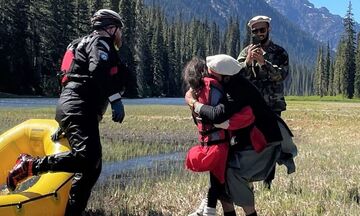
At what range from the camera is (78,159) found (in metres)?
5.25

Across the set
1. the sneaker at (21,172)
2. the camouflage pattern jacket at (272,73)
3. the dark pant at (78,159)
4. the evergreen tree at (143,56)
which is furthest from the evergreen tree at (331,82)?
the sneaker at (21,172)

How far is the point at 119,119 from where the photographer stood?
5273 mm

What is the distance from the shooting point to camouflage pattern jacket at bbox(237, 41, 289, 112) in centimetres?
664

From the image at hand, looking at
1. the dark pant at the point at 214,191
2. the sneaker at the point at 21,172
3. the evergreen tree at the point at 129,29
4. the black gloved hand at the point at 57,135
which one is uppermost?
the evergreen tree at the point at 129,29

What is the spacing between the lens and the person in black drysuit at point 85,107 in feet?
17.2

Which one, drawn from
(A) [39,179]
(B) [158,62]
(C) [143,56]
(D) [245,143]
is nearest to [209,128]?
(D) [245,143]

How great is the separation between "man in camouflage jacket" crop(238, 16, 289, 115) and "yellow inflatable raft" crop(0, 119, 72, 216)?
2458 millimetres

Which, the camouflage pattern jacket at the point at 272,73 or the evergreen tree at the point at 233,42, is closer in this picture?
the camouflage pattern jacket at the point at 272,73

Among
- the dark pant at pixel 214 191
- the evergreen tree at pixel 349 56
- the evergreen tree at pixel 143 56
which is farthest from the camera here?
the evergreen tree at pixel 349 56

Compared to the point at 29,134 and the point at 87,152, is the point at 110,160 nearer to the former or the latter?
the point at 29,134

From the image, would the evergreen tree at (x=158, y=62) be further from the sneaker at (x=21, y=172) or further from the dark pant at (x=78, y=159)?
the dark pant at (x=78, y=159)

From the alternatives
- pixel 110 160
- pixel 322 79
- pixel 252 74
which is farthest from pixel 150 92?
pixel 252 74

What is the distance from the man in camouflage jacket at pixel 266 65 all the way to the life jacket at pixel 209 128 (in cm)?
124

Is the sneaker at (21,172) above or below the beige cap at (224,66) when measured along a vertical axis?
below
